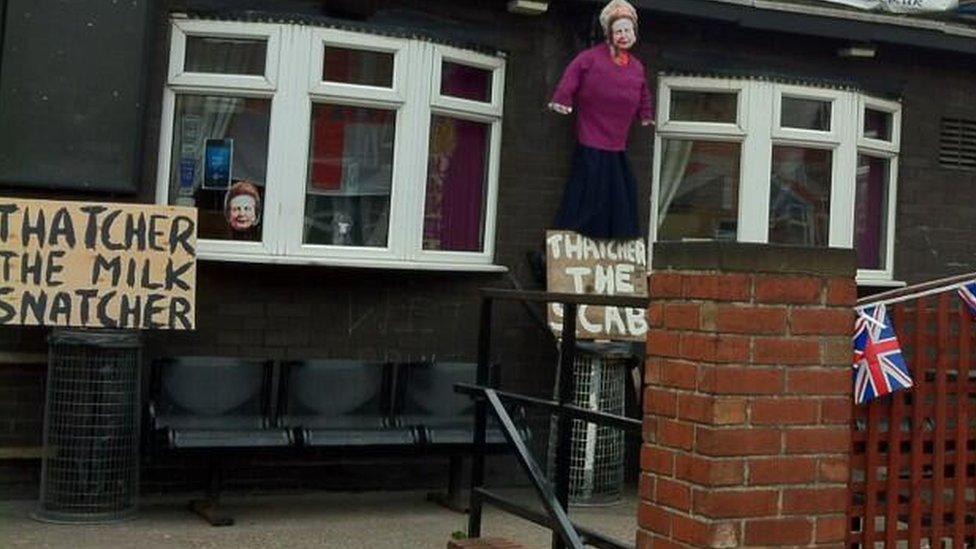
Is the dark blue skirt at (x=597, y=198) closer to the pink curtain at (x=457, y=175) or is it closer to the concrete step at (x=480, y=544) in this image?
the pink curtain at (x=457, y=175)

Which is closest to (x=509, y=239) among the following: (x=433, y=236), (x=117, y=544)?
(x=433, y=236)

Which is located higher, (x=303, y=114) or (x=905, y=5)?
(x=905, y=5)

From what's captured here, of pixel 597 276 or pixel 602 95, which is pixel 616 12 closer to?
pixel 602 95

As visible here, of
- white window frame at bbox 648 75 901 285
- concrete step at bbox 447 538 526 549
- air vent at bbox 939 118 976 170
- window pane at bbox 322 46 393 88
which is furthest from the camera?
air vent at bbox 939 118 976 170

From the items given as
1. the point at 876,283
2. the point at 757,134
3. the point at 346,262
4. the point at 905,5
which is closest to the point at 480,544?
the point at 346,262

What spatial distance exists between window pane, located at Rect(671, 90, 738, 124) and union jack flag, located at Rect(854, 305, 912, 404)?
5.63 m

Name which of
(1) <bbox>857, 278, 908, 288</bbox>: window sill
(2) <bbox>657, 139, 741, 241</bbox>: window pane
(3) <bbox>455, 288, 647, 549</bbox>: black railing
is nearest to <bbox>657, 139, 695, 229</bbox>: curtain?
(2) <bbox>657, 139, 741, 241</bbox>: window pane

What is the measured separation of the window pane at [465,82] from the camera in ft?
27.8

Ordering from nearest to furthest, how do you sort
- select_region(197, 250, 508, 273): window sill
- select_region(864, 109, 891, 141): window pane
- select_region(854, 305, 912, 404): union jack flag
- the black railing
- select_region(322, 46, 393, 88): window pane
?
1. select_region(854, 305, 912, 404): union jack flag
2. the black railing
3. select_region(197, 250, 508, 273): window sill
4. select_region(322, 46, 393, 88): window pane
5. select_region(864, 109, 891, 141): window pane

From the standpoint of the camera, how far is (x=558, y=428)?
4785 mm

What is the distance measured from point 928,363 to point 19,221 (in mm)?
5166

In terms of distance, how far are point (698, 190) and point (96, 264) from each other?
466cm

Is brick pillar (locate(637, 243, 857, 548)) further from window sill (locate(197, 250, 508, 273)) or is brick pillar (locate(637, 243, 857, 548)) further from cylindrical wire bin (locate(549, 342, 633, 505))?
window sill (locate(197, 250, 508, 273))

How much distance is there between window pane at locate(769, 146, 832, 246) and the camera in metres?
9.57
